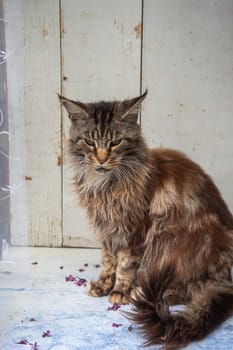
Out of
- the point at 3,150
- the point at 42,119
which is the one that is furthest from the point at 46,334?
the point at 42,119


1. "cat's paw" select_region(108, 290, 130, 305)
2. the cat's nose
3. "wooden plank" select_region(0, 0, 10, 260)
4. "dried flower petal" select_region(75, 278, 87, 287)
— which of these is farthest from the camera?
"dried flower petal" select_region(75, 278, 87, 287)

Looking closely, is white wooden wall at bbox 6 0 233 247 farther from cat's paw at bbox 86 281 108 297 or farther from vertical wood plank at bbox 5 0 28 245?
cat's paw at bbox 86 281 108 297

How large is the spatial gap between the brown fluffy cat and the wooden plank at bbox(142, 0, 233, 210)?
25 centimetres

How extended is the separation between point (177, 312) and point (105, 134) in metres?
0.51

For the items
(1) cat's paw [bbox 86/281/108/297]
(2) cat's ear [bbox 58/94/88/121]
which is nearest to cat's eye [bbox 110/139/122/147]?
(2) cat's ear [bbox 58/94/88/121]

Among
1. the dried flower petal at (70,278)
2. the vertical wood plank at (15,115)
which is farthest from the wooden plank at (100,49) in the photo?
the dried flower petal at (70,278)

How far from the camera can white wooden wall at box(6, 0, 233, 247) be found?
135 centimetres

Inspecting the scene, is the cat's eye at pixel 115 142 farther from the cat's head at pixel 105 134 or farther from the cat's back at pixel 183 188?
the cat's back at pixel 183 188

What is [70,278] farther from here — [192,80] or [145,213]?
[192,80]

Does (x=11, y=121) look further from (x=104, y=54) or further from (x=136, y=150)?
(x=104, y=54)

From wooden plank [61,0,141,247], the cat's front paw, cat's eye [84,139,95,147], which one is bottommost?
the cat's front paw

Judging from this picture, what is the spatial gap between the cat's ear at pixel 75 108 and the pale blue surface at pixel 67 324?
547 mm

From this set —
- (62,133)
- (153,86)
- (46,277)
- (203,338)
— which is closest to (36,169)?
(62,133)

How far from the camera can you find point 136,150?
4.03ft
